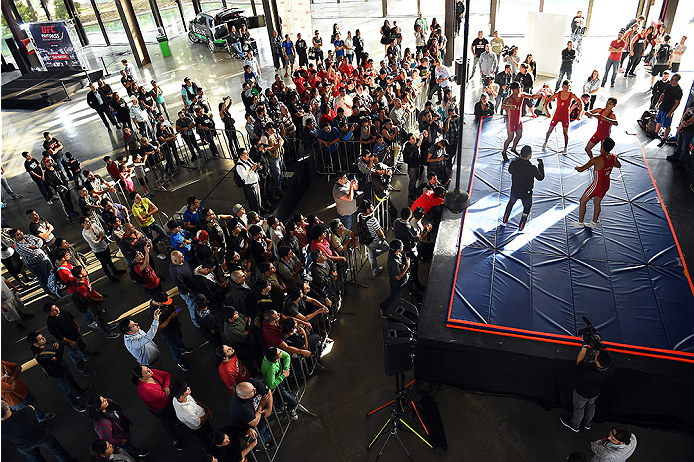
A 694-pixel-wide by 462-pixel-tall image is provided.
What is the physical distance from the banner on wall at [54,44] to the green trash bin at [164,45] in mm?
4687

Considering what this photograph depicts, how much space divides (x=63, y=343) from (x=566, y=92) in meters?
→ 9.50

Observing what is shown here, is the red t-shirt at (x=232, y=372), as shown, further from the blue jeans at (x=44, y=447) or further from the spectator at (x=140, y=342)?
the blue jeans at (x=44, y=447)

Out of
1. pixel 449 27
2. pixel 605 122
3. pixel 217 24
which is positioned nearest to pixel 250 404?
pixel 605 122

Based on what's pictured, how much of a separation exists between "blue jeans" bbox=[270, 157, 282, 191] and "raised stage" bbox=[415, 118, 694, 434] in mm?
3509

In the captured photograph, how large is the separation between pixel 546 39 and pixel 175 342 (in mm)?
14292

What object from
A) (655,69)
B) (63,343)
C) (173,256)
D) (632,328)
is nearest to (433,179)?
(632,328)

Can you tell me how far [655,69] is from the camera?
12.5 m

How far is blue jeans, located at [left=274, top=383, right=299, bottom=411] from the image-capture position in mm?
5348

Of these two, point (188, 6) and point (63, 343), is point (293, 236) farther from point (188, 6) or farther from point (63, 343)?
point (188, 6)

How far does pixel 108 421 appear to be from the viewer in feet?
15.1

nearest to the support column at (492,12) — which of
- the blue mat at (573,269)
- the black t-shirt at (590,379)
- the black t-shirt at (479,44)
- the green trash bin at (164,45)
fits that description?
the black t-shirt at (479,44)

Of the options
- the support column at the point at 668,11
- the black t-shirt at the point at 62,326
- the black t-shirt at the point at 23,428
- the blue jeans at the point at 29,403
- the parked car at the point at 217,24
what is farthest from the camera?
the parked car at the point at 217,24

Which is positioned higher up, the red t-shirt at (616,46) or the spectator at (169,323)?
the red t-shirt at (616,46)

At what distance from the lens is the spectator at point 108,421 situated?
14.9ft
